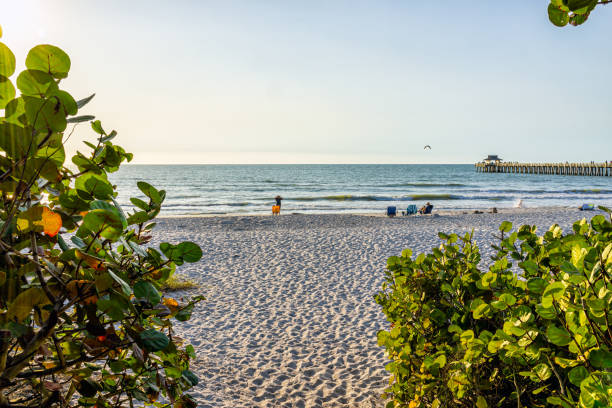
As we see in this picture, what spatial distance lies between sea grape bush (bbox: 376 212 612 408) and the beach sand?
81.8 inches

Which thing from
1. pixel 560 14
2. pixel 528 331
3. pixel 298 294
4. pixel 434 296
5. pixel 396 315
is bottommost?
pixel 298 294

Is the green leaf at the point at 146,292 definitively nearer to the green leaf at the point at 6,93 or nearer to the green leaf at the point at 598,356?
the green leaf at the point at 6,93

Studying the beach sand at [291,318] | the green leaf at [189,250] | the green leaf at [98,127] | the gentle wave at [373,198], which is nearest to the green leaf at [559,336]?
the green leaf at [189,250]

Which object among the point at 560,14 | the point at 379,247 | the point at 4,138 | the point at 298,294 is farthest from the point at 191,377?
the point at 379,247

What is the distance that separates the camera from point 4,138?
0.88m

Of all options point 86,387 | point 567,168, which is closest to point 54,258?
point 86,387

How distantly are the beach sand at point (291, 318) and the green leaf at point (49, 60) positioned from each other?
4038mm

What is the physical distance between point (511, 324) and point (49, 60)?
153 centimetres

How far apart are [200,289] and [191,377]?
23.5ft

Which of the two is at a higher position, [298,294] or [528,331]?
[528,331]

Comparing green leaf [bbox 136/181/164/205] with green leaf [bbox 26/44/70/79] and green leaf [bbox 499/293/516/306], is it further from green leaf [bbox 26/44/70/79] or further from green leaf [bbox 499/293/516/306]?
green leaf [bbox 499/293/516/306]

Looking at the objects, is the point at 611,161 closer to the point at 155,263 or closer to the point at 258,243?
the point at 258,243

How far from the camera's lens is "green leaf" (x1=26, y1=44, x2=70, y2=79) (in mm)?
849

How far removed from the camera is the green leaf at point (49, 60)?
849mm
